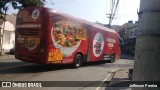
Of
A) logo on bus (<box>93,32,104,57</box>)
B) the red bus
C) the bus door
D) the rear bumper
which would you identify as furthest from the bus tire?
the bus door

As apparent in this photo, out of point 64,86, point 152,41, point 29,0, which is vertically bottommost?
point 64,86

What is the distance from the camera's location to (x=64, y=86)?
905 cm

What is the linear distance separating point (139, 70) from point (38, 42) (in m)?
10.9

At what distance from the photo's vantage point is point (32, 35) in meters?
12.4

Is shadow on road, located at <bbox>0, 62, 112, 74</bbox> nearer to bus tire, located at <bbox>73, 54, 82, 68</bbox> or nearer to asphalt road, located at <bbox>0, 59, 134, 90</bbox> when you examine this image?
asphalt road, located at <bbox>0, 59, 134, 90</bbox>

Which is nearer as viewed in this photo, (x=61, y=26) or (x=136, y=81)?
(x=136, y=81)

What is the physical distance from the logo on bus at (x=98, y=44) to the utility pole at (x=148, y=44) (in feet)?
52.2

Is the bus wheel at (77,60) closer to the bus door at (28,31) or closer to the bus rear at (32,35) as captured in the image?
the bus rear at (32,35)

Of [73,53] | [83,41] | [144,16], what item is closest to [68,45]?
[73,53]

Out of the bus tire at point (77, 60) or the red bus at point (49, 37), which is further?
the bus tire at point (77, 60)

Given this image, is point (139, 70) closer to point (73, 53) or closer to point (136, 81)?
point (136, 81)

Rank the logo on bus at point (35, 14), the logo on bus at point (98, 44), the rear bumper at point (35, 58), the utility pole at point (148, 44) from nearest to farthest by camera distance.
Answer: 1. the utility pole at point (148, 44)
2. the rear bumper at point (35, 58)
3. the logo on bus at point (35, 14)
4. the logo on bus at point (98, 44)

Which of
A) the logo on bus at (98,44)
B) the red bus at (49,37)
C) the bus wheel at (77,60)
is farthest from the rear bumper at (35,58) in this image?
the logo on bus at (98,44)

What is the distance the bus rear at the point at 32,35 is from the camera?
12066mm
